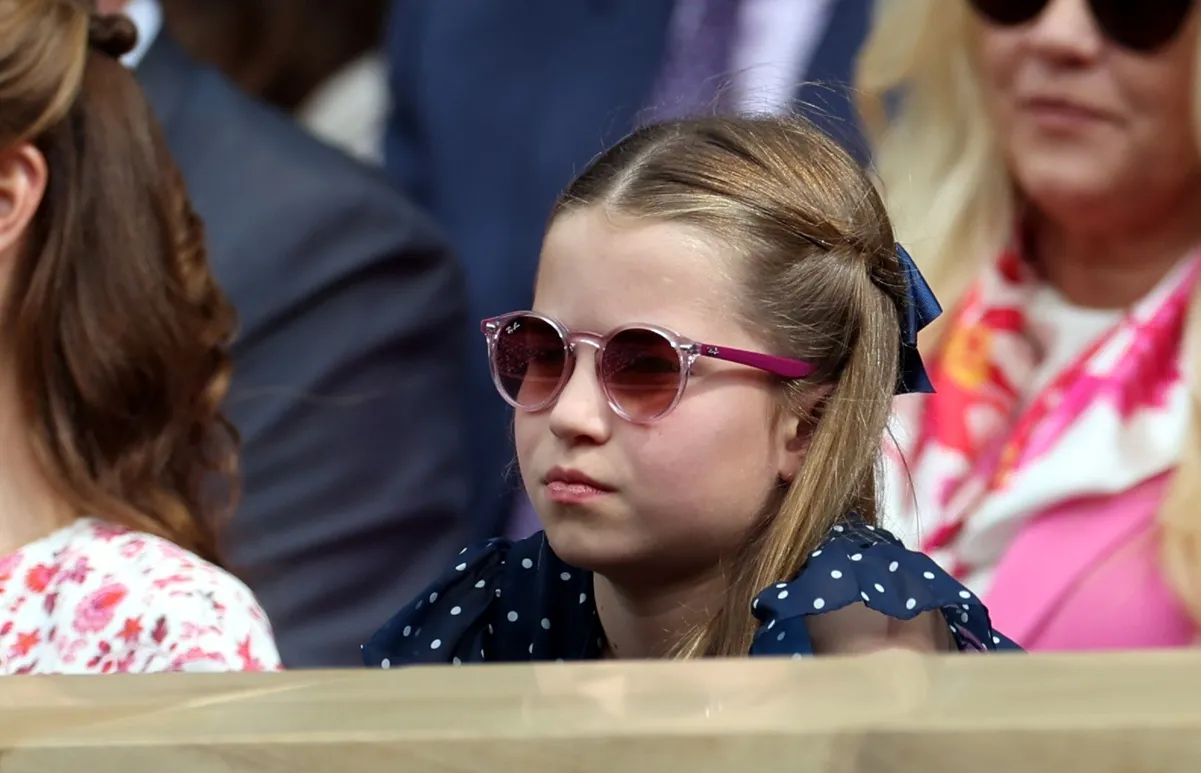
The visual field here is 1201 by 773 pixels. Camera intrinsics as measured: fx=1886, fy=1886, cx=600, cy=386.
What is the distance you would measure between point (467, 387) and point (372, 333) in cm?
20

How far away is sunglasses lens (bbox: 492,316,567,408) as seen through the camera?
119 cm

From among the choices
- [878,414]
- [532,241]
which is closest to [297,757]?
[878,414]

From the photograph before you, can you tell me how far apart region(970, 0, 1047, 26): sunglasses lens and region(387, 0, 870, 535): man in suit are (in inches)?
17.1

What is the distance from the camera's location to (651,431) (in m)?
1.16

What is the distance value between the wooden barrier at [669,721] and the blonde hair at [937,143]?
4.02 ft

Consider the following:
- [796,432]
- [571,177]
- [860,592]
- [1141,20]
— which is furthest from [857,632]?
[1141,20]

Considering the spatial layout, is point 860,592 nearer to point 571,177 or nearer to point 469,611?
point 469,611

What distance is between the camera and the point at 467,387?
2.63 m

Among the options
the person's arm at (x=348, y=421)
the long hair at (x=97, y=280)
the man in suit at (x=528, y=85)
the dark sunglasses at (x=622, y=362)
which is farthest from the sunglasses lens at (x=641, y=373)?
the man in suit at (x=528, y=85)

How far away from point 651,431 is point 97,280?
0.65 m

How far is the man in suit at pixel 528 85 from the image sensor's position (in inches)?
98.0

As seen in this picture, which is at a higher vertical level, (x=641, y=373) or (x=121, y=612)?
(x=641, y=373)

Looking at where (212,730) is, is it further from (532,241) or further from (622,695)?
(532,241)

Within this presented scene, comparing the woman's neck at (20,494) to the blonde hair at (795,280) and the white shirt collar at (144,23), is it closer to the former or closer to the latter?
the blonde hair at (795,280)
